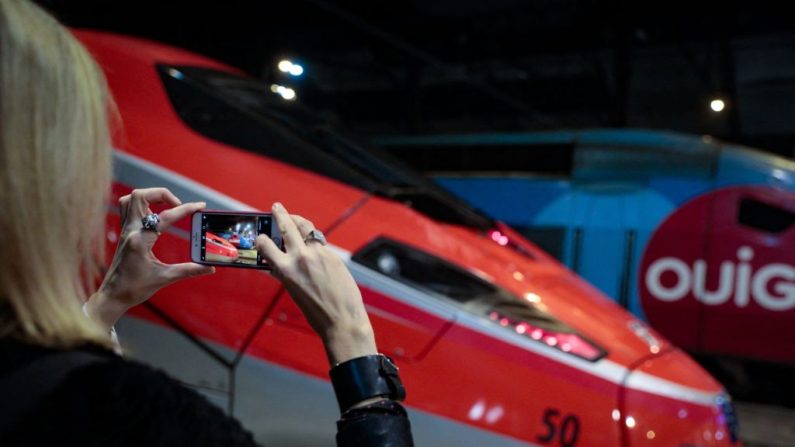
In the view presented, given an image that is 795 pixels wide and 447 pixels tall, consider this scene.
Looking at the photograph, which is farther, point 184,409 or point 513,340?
point 513,340

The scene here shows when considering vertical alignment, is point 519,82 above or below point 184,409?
above

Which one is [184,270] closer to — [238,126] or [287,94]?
[238,126]

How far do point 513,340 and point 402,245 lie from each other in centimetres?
48

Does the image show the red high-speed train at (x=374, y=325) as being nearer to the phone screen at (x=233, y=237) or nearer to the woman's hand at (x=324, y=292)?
the phone screen at (x=233, y=237)

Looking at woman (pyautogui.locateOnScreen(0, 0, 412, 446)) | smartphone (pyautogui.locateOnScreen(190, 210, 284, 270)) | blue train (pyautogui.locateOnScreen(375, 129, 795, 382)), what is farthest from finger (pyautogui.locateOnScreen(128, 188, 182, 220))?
blue train (pyautogui.locateOnScreen(375, 129, 795, 382))

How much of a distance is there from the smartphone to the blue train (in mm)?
5015

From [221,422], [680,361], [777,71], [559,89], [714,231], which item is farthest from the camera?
[559,89]

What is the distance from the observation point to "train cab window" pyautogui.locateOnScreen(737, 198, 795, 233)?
16.7ft

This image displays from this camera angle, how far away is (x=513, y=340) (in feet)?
6.77

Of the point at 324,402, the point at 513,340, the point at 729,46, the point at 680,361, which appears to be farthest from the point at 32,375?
the point at 729,46

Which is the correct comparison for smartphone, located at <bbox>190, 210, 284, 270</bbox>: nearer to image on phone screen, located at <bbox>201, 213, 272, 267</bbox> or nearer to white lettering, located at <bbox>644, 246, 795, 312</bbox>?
image on phone screen, located at <bbox>201, 213, 272, 267</bbox>

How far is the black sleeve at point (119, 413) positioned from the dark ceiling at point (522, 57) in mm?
1483

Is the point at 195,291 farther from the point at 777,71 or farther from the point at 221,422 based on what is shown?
the point at 777,71

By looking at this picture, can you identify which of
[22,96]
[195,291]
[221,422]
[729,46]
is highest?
[729,46]
